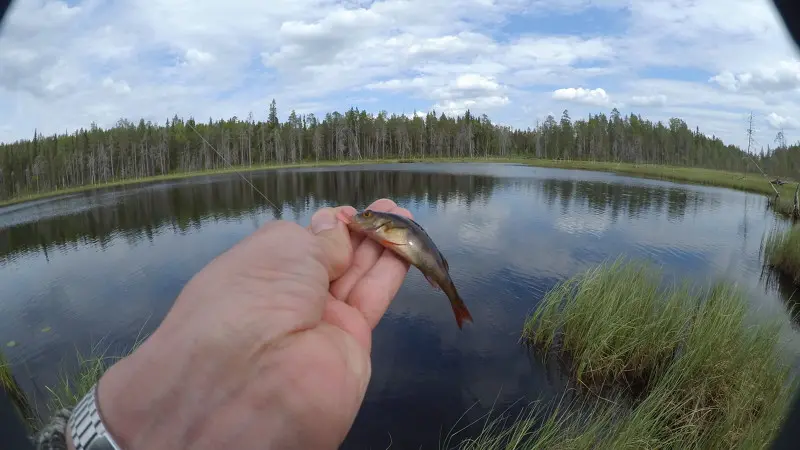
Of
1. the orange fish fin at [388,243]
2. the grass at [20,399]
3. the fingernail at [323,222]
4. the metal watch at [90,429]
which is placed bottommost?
the grass at [20,399]

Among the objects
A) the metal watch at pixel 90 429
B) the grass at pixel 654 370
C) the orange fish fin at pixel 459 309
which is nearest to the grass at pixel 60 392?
the orange fish fin at pixel 459 309

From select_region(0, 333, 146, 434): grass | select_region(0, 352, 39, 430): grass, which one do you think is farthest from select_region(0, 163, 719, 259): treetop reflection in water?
select_region(0, 333, 146, 434): grass

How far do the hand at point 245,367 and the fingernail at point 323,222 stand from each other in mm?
685

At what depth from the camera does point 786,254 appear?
16703 mm

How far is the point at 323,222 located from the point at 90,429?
166cm

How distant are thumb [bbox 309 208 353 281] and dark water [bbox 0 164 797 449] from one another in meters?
5.93

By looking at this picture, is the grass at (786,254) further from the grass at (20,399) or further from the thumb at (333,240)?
the grass at (20,399)

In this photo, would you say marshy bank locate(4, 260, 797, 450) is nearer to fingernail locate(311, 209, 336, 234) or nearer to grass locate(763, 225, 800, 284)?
fingernail locate(311, 209, 336, 234)

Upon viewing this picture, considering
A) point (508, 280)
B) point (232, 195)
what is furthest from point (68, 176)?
point (508, 280)

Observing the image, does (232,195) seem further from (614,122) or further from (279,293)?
(614,122)

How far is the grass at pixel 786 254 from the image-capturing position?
16.1m

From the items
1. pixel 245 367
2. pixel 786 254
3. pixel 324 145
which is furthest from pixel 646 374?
pixel 324 145

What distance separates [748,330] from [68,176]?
106462mm

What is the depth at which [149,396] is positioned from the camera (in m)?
1.29
